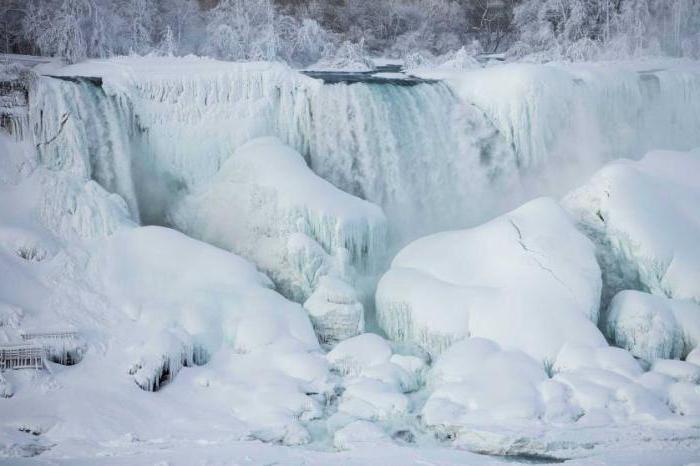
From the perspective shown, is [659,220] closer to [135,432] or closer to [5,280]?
[135,432]

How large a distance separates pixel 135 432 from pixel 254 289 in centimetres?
301

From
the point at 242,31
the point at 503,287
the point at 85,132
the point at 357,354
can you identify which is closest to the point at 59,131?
the point at 85,132

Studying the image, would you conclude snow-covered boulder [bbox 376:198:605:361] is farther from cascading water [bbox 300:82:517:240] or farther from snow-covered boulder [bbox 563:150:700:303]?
cascading water [bbox 300:82:517:240]

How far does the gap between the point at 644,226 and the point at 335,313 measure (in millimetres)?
4747

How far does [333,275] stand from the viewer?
36.8 ft

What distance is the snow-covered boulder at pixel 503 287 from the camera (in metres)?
10.1

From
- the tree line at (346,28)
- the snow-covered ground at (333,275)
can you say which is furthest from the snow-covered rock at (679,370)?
the tree line at (346,28)

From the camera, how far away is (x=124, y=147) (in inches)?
477

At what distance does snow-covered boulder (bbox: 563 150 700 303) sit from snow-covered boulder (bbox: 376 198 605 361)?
25.4 inches

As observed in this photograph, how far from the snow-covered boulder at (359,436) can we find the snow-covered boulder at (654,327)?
4026 millimetres

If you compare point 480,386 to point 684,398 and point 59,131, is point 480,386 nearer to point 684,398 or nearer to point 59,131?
point 684,398

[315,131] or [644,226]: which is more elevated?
[315,131]

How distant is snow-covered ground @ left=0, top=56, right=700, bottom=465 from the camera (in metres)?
8.31

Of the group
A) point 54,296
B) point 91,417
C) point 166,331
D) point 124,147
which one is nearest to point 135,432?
point 91,417
